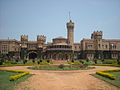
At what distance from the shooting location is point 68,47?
6331cm

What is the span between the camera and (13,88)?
11.7m

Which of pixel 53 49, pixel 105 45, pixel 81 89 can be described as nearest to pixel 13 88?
pixel 81 89

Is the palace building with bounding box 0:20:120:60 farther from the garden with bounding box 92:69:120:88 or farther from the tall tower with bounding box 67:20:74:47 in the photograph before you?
the garden with bounding box 92:69:120:88

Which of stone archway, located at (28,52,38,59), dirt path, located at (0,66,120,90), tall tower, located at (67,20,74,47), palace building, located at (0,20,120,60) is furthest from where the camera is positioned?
stone archway, located at (28,52,38,59)

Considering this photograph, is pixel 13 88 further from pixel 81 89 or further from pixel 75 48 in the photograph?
pixel 75 48

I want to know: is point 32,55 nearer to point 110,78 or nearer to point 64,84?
point 110,78

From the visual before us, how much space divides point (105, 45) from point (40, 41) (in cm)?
3332

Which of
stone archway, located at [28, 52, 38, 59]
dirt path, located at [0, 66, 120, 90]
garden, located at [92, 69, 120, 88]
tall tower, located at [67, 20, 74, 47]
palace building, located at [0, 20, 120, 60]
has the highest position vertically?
tall tower, located at [67, 20, 74, 47]

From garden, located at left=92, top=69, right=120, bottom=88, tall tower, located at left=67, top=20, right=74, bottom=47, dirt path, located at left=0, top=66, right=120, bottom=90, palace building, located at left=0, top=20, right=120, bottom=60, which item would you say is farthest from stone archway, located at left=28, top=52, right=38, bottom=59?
garden, located at left=92, top=69, right=120, bottom=88

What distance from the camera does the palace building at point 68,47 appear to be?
65.6 metres

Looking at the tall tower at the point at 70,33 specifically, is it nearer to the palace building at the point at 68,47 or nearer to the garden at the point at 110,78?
the palace building at the point at 68,47

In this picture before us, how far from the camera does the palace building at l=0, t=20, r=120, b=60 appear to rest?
215 feet

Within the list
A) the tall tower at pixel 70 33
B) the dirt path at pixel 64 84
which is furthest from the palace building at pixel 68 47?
the dirt path at pixel 64 84

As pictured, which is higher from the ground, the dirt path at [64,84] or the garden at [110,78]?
the garden at [110,78]
